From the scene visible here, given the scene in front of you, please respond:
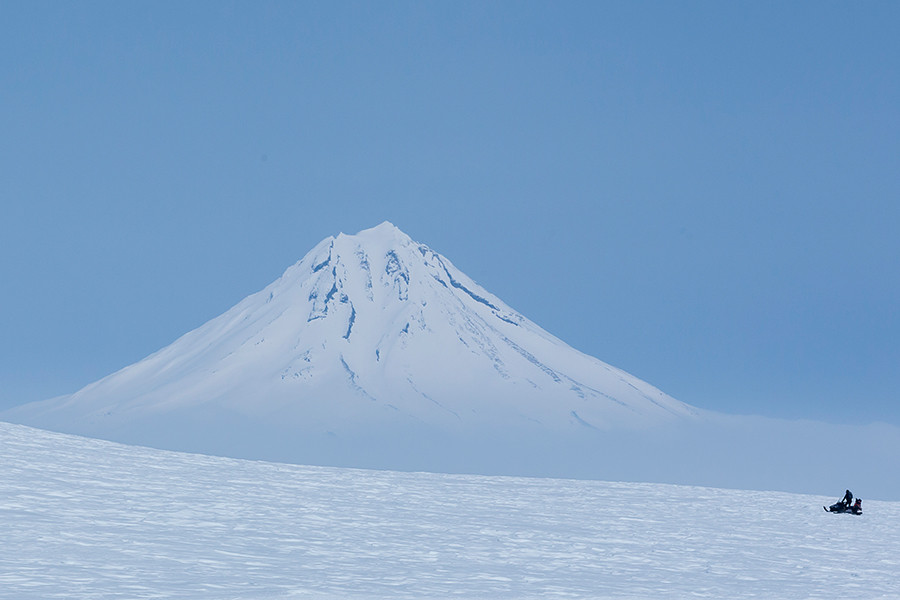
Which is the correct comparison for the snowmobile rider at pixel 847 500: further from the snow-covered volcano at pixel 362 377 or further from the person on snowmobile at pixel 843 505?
the snow-covered volcano at pixel 362 377

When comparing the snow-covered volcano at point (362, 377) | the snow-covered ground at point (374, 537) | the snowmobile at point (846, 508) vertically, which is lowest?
the snow-covered ground at point (374, 537)

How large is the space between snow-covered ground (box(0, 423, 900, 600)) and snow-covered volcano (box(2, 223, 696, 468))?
5326 inches

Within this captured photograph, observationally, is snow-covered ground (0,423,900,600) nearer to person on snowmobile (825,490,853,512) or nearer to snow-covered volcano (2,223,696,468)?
person on snowmobile (825,490,853,512)

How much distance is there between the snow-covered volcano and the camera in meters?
165

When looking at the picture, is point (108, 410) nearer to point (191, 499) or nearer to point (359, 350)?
point (359, 350)

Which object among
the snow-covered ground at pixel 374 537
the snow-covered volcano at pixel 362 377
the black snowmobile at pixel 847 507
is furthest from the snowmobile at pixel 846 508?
the snow-covered volcano at pixel 362 377

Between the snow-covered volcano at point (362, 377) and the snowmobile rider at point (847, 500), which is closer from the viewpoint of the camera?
the snowmobile rider at point (847, 500)

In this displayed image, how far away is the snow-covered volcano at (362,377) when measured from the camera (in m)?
165

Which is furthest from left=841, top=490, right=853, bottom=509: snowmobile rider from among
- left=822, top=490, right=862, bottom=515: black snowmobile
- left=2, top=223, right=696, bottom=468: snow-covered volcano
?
left=2, top=223, right=696, bottom=468: snow-covered volcano

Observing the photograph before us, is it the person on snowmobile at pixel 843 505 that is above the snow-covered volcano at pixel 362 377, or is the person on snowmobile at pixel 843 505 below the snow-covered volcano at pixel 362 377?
below

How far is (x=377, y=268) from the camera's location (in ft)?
639

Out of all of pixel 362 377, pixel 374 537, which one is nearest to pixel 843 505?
pixel 374 537

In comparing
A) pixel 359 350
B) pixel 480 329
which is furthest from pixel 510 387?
pixel 359 350

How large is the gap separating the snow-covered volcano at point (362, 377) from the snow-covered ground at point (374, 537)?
135268 mm
